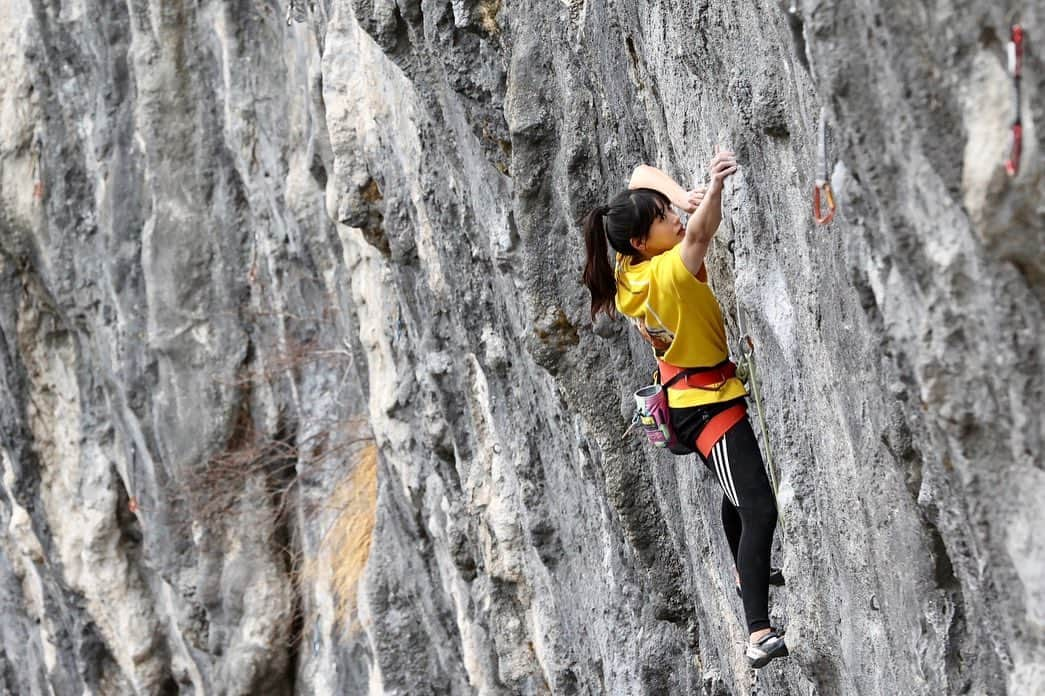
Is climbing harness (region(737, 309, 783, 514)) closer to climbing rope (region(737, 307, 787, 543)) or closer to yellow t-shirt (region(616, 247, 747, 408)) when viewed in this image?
climbing rope (region(737, 307, 787, 543))

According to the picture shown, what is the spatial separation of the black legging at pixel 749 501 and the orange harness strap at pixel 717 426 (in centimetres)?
1

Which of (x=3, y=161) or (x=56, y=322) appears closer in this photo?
(x=3, y=161)

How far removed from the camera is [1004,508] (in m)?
2.26

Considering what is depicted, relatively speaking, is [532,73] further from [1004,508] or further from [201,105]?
[201,105]

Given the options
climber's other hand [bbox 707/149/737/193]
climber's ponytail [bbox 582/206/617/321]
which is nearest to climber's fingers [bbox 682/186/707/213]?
climber's other hand [bbox 707/149/737/193]

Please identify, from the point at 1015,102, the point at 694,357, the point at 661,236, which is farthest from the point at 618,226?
the point at 1015,102

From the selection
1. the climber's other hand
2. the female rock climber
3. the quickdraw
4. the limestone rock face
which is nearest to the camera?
the limestone rock face

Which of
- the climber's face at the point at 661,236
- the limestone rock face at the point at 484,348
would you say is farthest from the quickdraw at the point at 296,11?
the climber's face at the point at 661,236

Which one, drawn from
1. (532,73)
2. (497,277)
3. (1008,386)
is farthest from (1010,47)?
(497,277)

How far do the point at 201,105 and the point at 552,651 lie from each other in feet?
18.9

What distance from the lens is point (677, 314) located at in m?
3.91

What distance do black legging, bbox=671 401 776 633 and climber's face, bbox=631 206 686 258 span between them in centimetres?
48

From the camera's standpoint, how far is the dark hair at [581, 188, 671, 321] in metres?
3.94

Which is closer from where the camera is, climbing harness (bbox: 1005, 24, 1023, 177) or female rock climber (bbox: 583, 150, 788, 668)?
climbing harness (bbox: 1005, 24, 1023, 177)
